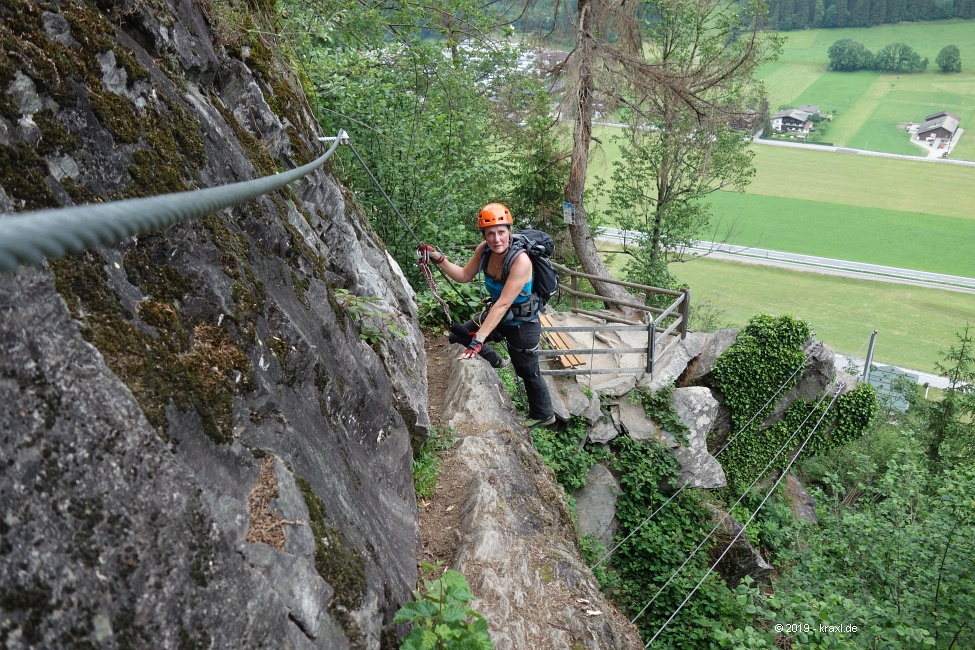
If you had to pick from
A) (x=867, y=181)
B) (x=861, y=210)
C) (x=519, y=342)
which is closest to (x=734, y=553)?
(x=519, y=342)

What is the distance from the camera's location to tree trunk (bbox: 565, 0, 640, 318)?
14.9 meters

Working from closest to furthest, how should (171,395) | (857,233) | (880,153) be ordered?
(171,395)
(857,233)
(880,153)

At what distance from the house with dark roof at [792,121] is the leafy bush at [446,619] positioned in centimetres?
9986

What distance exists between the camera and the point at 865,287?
63.5 metres

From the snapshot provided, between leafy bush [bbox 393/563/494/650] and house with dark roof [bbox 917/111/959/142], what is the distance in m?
108

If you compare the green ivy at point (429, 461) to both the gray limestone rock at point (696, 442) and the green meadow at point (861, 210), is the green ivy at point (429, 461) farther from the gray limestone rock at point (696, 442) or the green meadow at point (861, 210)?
the green meadow at point (861, 210)

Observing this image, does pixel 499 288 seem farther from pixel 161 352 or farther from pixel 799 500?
pixel 799 500

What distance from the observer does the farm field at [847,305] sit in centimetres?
5362

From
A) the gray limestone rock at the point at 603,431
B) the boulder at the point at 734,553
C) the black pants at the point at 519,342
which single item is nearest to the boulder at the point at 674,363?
the gray limestone rock at the point at 603,431

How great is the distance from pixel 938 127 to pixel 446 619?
10848cm

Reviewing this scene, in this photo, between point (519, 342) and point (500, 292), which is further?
point (519, 342)

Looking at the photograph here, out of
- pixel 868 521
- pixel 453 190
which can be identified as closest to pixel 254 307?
pixel 453 190

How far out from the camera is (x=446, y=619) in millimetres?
3160

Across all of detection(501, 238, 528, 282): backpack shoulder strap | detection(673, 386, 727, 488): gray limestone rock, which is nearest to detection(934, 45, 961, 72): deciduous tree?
detection(673, 386, 727, 488): gray limestone rock
